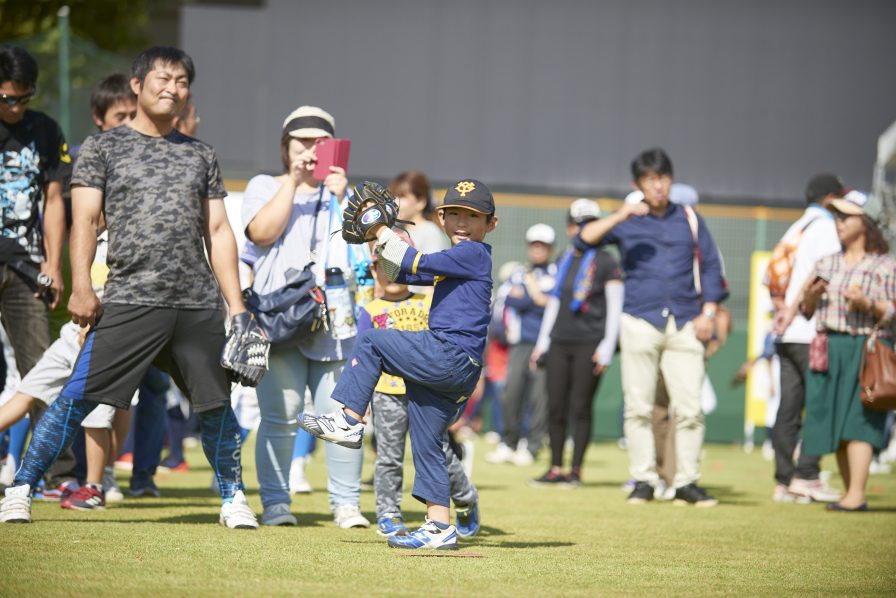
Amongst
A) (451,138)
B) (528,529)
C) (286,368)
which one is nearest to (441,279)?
(286,368)

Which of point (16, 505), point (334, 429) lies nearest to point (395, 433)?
point (334, 429)

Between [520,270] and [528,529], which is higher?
[520,270]

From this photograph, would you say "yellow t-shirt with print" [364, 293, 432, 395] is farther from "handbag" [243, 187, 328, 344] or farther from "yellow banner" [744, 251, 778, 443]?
"yellow banner" [744, 251, 778, 443]

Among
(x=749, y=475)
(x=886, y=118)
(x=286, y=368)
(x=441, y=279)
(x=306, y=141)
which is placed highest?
(x=886, y=118)

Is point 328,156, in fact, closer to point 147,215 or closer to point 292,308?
point 292,308

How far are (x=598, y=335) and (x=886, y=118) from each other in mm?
14097

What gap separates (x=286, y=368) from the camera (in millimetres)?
6836

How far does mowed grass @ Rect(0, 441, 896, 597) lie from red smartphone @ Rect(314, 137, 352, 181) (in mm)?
1857

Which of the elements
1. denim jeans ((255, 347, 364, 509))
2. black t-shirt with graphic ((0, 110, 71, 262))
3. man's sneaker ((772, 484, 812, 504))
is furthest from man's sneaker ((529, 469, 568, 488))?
black t-shirt with graphic ((0, 110, 71, 262))

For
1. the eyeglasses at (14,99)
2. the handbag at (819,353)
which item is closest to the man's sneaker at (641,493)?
the handbag at (819,353)

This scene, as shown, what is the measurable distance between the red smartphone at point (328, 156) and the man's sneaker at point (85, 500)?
2.16 m

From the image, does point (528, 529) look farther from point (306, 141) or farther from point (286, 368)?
point (306, 141)

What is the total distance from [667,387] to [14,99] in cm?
490

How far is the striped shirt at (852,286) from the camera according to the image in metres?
8.82
